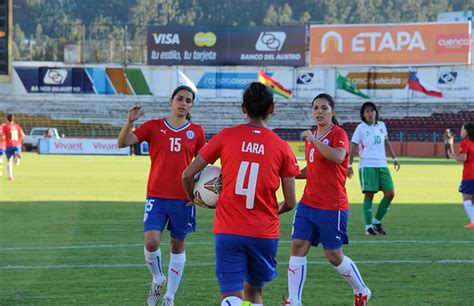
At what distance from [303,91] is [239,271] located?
77.2 metres

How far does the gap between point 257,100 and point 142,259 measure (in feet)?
20.5

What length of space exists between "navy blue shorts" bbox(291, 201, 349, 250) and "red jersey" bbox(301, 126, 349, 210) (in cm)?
6

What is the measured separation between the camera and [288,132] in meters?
76.3

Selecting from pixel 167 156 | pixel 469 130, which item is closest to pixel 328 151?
pixel 167 156

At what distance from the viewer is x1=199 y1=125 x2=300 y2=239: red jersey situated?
6.43 m

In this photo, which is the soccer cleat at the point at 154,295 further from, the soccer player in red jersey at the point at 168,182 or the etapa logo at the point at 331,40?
the etapa logo at the point at 331,40

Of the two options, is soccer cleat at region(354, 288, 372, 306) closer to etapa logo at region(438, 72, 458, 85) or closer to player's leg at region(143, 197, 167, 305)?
player's leg at region(143, 197, 167, 305)

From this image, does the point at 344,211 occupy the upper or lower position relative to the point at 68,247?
upper

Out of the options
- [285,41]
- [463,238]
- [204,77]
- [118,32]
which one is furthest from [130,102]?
[118,32]

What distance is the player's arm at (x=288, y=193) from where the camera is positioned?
22.1 feet

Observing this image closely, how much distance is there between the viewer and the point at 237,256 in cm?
643


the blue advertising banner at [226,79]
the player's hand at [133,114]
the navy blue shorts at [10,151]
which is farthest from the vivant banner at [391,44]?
the player's hand at [133,114]

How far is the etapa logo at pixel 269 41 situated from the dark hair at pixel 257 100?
251 ft

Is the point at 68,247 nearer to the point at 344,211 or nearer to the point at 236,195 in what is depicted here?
the point at 344,211
